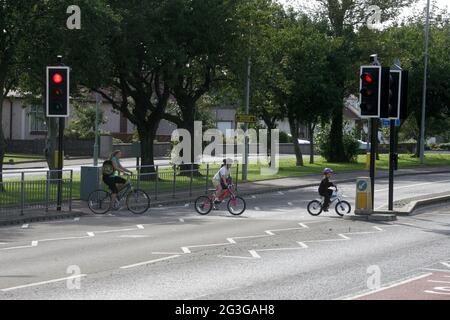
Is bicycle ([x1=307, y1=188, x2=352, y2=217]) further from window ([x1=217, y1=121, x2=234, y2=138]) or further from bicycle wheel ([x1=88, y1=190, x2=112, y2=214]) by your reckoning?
window ([x1=217, y1=121, x2=234, y2=138])

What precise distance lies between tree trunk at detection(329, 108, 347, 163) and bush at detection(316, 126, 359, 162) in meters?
0.48

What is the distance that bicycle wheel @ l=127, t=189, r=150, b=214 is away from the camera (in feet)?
80.9

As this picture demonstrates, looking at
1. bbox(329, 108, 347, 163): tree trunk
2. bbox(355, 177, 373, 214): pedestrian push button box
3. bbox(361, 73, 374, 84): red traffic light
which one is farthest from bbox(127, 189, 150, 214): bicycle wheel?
bbox(329, 108, 347, 163): tree trunk

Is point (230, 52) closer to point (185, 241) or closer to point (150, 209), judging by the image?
point (150, 209)

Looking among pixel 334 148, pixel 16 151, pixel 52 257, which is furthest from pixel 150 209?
pixel 16 151

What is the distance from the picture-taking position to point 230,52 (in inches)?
1433

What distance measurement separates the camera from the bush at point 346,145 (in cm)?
5628

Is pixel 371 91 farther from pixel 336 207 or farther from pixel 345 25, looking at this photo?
pixel 345 25

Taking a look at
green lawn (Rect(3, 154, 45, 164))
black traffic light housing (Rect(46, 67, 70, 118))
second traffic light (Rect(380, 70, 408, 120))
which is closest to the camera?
second traffic light (Rect(380, 70, 408, 120))

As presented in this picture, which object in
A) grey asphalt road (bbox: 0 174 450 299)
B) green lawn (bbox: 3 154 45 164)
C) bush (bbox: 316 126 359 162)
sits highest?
bush (bbox: 316 126 359 162)

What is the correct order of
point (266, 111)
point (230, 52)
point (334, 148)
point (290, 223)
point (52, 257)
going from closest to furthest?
point (52, 257)
point (290, 223)
point (230, 52)
point (266, 111)
point (334, 148)

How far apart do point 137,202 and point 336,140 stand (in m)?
32.3

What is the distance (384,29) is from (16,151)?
2872 cm

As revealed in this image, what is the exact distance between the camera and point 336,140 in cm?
5547
